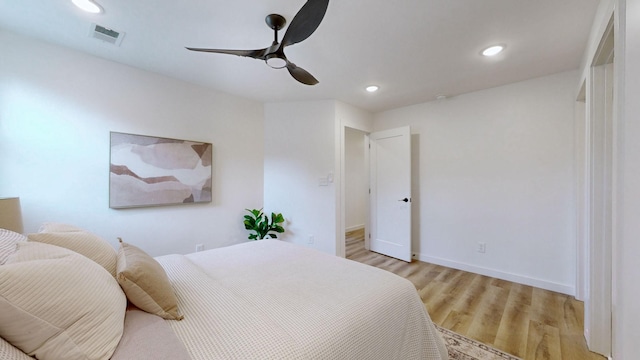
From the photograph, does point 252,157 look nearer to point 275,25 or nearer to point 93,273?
point 275,25

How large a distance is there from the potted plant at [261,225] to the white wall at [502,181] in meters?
2.14

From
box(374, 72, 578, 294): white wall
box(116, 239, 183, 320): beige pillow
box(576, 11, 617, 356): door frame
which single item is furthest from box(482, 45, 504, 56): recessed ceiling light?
box(116, 239, 183, 320): beige pillow

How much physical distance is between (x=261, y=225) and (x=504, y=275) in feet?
10.3

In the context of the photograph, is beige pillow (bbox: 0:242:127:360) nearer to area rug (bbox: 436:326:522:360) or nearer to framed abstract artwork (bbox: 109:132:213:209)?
framed abstract artwork (bbox: 109:132:213:209)

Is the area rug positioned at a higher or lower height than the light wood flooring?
higher

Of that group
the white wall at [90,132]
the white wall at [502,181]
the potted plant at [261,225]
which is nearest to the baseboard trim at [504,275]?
the white wall at [502,181]

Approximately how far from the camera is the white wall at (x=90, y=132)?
1.92m

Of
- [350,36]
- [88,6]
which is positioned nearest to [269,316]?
[350,36]

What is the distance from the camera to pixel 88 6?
1.58 metres

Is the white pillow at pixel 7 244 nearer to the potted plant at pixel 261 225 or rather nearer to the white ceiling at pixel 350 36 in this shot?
the white ceiling at pixel 350 36

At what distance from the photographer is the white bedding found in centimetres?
86

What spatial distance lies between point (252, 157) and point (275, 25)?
6.64 feet

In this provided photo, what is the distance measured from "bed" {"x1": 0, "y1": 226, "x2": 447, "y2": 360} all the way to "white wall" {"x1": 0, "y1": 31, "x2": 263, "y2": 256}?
1266 mm

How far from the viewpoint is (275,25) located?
5.56 feet
